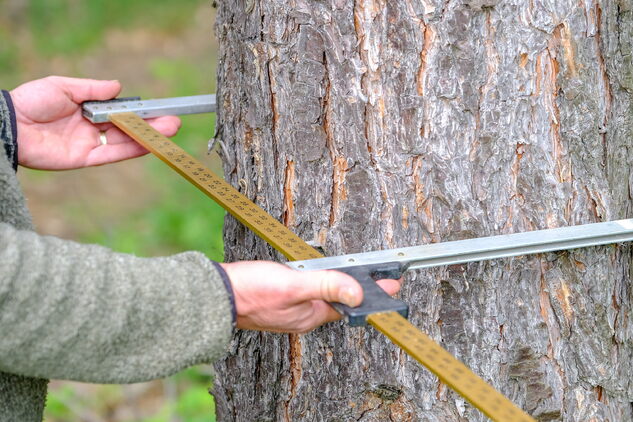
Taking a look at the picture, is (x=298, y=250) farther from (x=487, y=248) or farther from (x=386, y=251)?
(x=487, y=248)

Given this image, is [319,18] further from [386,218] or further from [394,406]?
[394,406]

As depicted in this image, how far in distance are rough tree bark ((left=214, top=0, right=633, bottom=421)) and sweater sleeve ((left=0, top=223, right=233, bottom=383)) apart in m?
0.53

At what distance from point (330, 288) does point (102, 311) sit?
44 centimetres

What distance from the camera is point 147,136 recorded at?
8.02 feet

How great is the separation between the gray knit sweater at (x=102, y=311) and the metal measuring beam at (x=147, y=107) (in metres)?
0.94

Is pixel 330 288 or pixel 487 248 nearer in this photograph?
pixel 330 288

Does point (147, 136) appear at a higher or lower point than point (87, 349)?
higher

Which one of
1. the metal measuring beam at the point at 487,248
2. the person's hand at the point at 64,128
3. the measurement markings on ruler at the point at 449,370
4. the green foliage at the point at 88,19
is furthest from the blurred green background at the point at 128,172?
the measurement markings on ruler at the point at 449,370

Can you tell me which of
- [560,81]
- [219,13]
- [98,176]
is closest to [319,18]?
[219,13]

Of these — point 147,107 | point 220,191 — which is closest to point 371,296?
point 220,191

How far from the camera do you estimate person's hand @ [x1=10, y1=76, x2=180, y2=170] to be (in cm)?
250

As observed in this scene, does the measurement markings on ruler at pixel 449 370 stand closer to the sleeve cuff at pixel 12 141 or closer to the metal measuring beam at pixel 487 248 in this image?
the metal measuring beam at pixel 487 248

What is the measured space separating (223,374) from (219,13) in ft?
3.46

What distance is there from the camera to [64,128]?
2.60 m
